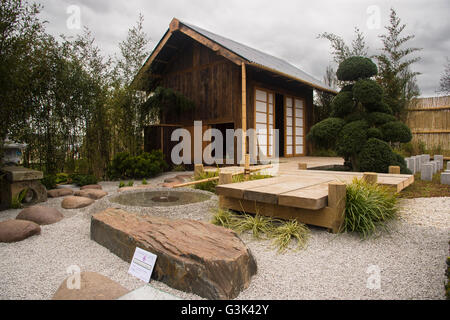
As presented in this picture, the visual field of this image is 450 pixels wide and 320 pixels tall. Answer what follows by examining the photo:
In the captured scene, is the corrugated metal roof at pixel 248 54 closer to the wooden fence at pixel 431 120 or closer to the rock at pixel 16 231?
the wooden fence at pixel 431 120

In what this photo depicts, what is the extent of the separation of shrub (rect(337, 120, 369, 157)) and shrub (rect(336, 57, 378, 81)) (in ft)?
2.87

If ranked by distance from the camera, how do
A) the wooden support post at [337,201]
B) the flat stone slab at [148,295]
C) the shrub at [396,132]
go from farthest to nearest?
the shrub at [396,132]
the wooden support post at [337,201]
the flat stone slab at [148,295]

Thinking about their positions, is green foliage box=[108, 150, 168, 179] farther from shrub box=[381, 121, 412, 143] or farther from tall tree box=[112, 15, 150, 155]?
shrub box=[381, 121, 412, 143]

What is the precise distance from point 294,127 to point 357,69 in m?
4.58

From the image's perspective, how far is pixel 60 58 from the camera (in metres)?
5.21

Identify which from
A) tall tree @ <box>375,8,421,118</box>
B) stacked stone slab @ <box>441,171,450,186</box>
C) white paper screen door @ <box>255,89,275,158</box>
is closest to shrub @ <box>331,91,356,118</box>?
stacked stone slab @ <box>441,171,450,186</box>

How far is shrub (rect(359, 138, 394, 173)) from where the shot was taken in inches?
178

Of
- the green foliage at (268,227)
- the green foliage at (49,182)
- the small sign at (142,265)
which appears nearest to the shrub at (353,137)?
the green foliage at (268,227)

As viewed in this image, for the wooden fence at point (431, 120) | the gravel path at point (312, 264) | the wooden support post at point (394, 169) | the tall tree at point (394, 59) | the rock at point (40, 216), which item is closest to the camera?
the gravel path at point (312, 264)

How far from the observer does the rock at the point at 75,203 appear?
3.85 metres

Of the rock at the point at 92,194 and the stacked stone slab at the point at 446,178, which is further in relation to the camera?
the stacked stone slab at the point at 446,178

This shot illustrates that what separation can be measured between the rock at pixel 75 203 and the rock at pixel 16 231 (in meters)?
1.05

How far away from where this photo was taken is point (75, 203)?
3.88 metres
